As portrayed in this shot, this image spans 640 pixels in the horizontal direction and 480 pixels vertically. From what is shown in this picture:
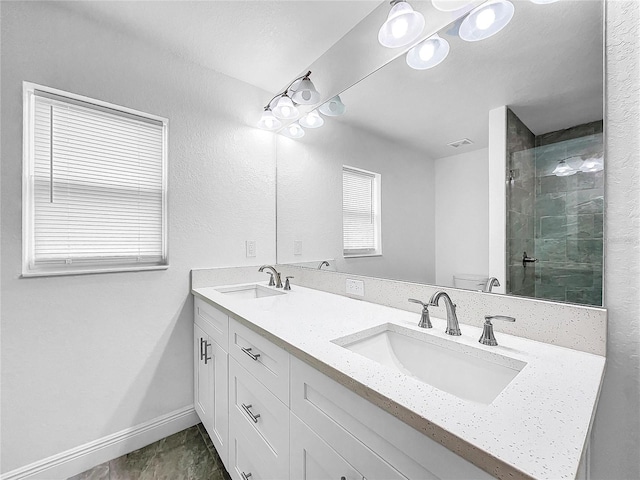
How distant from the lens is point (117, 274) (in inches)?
64.0

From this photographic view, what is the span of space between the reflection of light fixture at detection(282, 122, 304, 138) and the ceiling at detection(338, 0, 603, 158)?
83cm

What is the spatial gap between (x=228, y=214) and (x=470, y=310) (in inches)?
64.9

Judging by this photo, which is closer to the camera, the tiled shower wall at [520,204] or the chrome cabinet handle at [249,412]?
the tiled shower wall at [520,204]

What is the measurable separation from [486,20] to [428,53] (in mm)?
238

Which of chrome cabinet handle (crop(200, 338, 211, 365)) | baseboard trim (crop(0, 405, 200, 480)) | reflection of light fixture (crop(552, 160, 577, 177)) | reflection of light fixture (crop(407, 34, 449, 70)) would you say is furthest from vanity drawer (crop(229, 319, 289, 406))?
reflection of light fixture (crop(407, 34, 449, 70))

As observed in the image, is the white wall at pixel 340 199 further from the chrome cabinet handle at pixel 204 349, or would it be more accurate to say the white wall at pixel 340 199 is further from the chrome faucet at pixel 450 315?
the chrome cabinet handle at pixel 204 349

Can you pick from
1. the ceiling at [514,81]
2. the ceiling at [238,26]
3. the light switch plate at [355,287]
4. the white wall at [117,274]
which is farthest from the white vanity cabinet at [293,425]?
the ceiling at [238,26]

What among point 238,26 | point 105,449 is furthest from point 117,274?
point 238,26

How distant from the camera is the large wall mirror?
0.87 meters

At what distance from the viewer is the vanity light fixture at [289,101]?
182 centimetres

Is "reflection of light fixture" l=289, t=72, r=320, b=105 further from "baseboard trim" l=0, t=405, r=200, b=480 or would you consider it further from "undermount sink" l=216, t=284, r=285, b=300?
"baseboard trim" l=0, t=405, r=200, b=480

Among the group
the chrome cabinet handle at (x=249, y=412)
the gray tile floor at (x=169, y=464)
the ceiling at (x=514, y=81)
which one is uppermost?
the ceiling at (x=514, y=81)

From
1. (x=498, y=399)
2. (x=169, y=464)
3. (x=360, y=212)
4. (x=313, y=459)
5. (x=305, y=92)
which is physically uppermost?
(x=305, y=92)

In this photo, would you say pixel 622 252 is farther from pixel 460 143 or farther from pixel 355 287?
pixel 355 287
